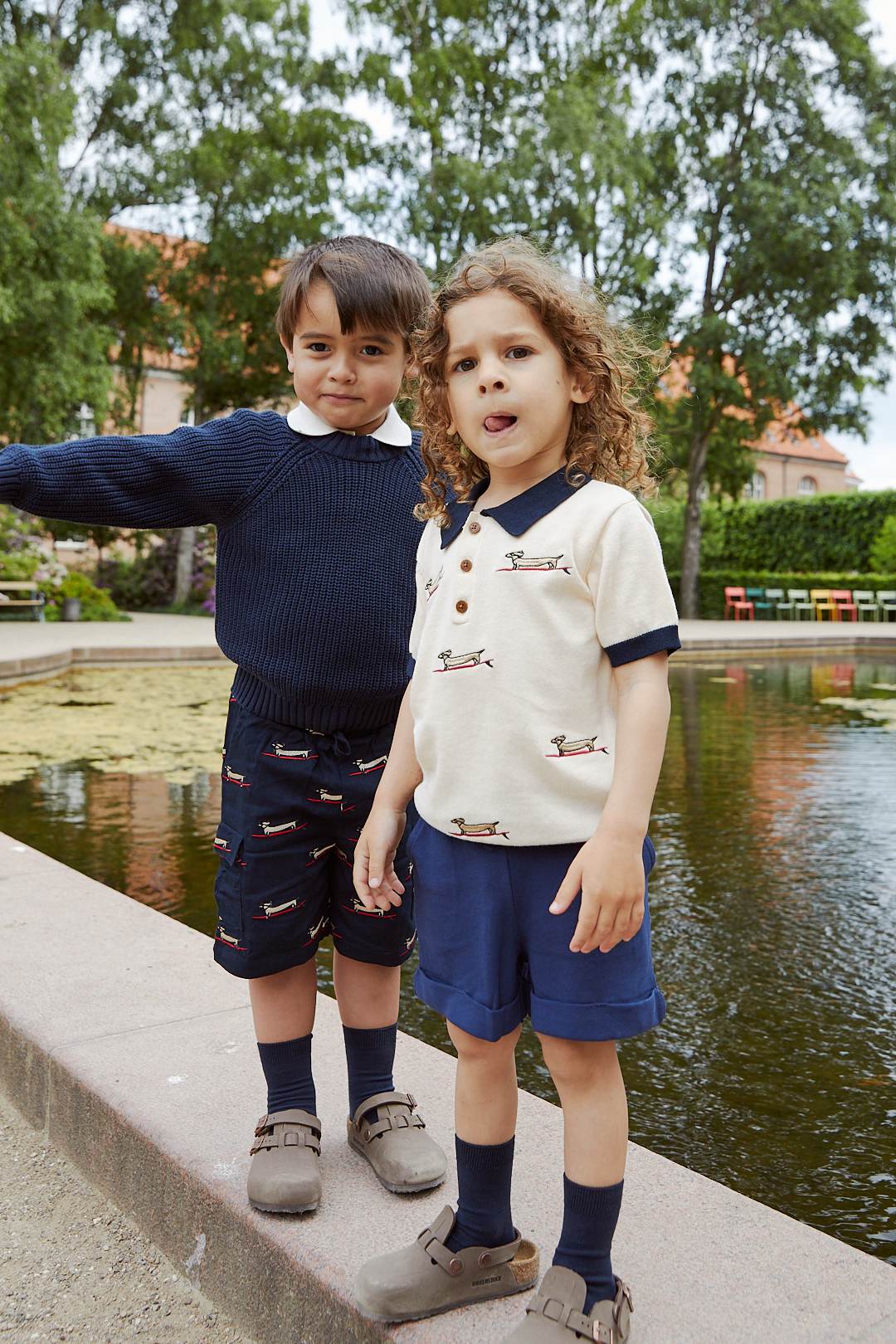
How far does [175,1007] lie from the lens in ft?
7.51

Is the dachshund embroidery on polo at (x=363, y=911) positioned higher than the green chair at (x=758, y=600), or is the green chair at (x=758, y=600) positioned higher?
the green chair at (x=758, y=600)

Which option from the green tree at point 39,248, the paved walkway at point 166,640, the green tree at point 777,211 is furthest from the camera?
the green tree at point 777,211

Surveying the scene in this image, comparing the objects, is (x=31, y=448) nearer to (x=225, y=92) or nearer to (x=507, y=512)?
(x=507, y=512)

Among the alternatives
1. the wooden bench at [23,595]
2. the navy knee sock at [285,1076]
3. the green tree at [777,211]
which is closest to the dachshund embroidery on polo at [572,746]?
the navy knee sock at [285,1076]

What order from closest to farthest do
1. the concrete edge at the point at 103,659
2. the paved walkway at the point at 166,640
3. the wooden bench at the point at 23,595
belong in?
the concrete edge at the point at 103,659 < the paved walkway at the point at 166,640 < the wooden bench at the point at 23,595

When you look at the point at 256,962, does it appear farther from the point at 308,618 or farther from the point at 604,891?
the point at 604,891

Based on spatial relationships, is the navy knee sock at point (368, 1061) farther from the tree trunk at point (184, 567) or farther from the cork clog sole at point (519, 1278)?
the tree trunk at point (184, 567)

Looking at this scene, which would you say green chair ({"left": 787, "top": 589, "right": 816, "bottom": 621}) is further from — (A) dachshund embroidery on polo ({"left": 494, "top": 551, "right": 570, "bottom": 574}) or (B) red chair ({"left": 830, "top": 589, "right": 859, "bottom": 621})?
(A) dachshund embroidery on polo ({"left": 494, "top": 551, "right": 570, "bottom": 574})

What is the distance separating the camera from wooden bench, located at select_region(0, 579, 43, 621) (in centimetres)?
1608

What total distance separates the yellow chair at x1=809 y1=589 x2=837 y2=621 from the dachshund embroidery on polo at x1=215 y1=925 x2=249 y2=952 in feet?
80.0

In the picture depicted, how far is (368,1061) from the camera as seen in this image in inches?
74.3

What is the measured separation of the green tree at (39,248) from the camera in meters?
15.2

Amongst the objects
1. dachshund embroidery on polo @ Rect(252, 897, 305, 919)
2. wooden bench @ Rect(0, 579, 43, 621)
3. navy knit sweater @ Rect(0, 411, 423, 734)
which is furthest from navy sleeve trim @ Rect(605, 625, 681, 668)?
wooden bench @ Rect(0, 579, 43, 621)

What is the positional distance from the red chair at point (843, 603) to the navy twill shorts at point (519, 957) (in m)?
24.8
